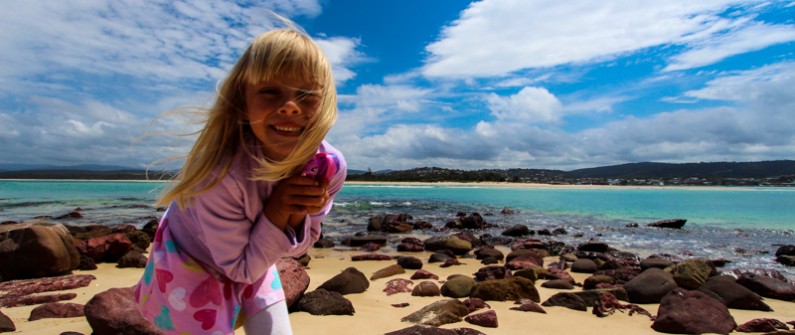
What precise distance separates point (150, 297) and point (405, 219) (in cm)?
1688

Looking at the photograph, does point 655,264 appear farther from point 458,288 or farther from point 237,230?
point 237,230

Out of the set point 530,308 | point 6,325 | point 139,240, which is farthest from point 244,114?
point 139,240

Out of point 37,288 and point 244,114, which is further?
point 37,288

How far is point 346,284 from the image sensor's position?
6289 mm

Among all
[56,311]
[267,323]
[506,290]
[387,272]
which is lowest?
[387,272]

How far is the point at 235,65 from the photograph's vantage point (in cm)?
188

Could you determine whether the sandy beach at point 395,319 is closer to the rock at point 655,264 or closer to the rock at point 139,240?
the rock at point 655,264

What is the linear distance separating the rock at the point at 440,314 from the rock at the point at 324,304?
2.14 feet

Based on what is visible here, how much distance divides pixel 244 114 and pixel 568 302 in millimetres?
5022

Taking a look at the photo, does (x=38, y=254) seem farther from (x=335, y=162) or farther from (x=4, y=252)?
(x=335, y=162)

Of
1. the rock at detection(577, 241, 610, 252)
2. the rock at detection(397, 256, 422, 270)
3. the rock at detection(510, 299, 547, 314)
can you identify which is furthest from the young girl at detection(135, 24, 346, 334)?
the rock at detection(577, 241, 610, 252)

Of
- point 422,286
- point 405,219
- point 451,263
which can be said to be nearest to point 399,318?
point 422,286

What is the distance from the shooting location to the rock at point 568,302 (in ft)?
18.2

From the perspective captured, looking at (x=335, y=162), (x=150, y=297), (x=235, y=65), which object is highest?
(x=235, y=65)
